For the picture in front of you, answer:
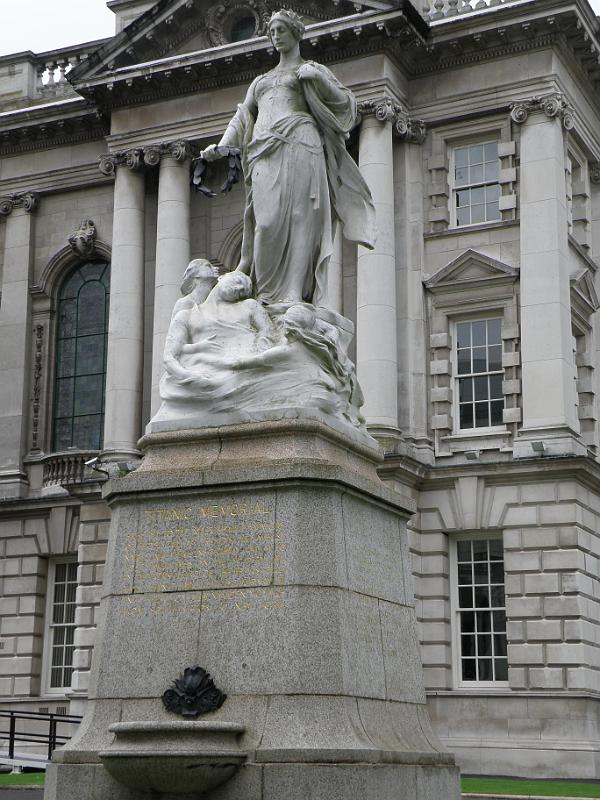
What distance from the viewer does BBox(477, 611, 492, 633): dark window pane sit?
30.3 metres

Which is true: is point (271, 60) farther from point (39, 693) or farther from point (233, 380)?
point (233, 380)

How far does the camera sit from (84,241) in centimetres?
3781

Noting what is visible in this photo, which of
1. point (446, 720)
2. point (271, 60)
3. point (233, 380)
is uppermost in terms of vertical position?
point (271, 60)

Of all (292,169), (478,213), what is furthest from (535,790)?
(478,213)

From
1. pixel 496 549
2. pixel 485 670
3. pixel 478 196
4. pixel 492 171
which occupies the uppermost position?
pixel 492 171

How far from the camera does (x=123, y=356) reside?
34625mm

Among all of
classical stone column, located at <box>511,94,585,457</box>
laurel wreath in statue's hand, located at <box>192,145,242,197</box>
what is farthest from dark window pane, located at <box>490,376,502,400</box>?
laurel wreath in statue's hand, located at <box>192,145,242,197</box>

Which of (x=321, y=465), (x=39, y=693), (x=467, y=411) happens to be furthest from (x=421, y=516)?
(x=321, y=465)

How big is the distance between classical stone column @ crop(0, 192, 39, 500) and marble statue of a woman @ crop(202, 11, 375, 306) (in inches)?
985

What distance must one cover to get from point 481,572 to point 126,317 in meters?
11.4

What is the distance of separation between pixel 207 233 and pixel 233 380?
24802 mm

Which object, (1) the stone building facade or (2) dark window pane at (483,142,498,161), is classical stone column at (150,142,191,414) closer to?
(1) the stone building facade

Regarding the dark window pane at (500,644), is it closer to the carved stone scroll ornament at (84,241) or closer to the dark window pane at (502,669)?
the dark window pane at (502,669)

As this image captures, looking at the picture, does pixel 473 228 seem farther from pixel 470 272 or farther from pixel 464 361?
pixel 464 361
